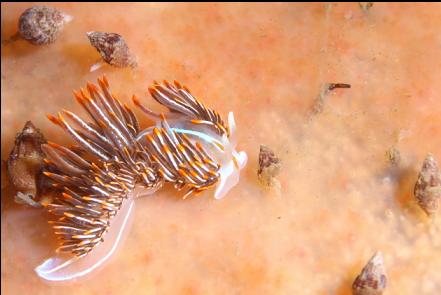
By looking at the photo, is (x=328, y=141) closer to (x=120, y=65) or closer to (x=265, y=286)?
(x=265, y=286)

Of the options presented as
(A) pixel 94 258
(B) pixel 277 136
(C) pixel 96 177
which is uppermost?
(B) pixel 277 136

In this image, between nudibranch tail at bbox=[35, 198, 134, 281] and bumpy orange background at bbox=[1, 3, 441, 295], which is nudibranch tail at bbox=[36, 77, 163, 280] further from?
bumpy orange background at bbox=[1, 3, 441, 295]

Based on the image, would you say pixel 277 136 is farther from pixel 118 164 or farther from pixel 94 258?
pixel 94 258

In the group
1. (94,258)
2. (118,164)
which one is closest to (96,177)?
(118,164)

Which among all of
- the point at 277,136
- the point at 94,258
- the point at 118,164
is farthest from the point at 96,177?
the point at 277,136

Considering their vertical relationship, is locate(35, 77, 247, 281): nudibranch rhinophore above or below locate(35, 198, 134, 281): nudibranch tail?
above

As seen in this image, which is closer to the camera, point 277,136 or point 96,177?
point 96,177

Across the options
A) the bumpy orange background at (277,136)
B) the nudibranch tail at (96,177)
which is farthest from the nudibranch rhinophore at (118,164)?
the bumpy orange background at (277,136)

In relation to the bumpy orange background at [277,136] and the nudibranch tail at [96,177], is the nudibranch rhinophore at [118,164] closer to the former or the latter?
the nudibranch tail at [96,177]

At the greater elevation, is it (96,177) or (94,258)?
(96,177)

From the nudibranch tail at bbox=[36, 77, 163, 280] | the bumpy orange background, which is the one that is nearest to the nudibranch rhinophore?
the nudibranch tail at bbox=[36, 77, 163, 280]

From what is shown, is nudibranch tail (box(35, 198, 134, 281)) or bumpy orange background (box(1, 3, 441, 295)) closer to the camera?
bumpy orange background (box(1, 3, 441, 295))
